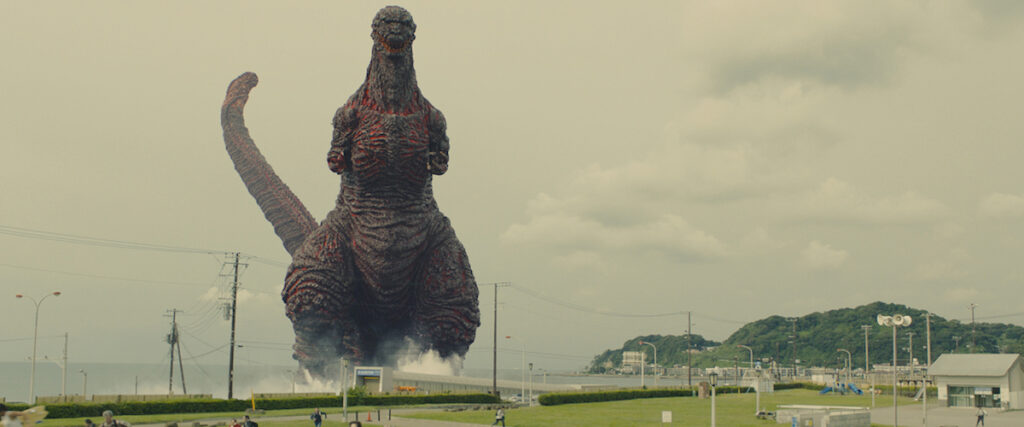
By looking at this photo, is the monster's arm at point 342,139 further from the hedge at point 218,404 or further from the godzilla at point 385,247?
the hedge at point 218,404

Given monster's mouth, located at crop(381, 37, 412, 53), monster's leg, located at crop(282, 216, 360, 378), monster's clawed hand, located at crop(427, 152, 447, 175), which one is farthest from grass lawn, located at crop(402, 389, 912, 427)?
monster's mouth, located at crop(381, 37, 412, 53)

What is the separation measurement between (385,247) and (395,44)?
8.22 m

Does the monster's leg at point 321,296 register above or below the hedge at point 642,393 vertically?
above

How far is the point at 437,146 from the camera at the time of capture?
34312mm

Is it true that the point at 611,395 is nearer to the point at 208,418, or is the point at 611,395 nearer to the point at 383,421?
the point at 383,421

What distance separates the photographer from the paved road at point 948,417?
3203cm

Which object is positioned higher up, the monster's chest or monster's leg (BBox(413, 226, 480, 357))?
the monster's chest

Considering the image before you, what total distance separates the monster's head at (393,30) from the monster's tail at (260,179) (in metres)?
16.9

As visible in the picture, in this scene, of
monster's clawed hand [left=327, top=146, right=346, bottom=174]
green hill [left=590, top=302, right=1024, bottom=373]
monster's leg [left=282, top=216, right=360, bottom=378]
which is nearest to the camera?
monster's clawed hand [left=327, top=146, right=346, bottom=174]

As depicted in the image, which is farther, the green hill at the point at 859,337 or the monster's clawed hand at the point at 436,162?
the green hill at the point at 859,337

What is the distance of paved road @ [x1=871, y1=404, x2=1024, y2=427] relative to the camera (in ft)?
105

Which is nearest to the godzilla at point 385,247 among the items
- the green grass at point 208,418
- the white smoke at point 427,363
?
the white smoke at point 427,363

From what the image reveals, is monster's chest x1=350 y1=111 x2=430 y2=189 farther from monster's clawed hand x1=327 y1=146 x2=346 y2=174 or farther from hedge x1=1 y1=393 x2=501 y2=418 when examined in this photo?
hedge x1=1 y1=393 x2=501 y2=418

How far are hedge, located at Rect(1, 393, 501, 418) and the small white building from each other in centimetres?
2235
